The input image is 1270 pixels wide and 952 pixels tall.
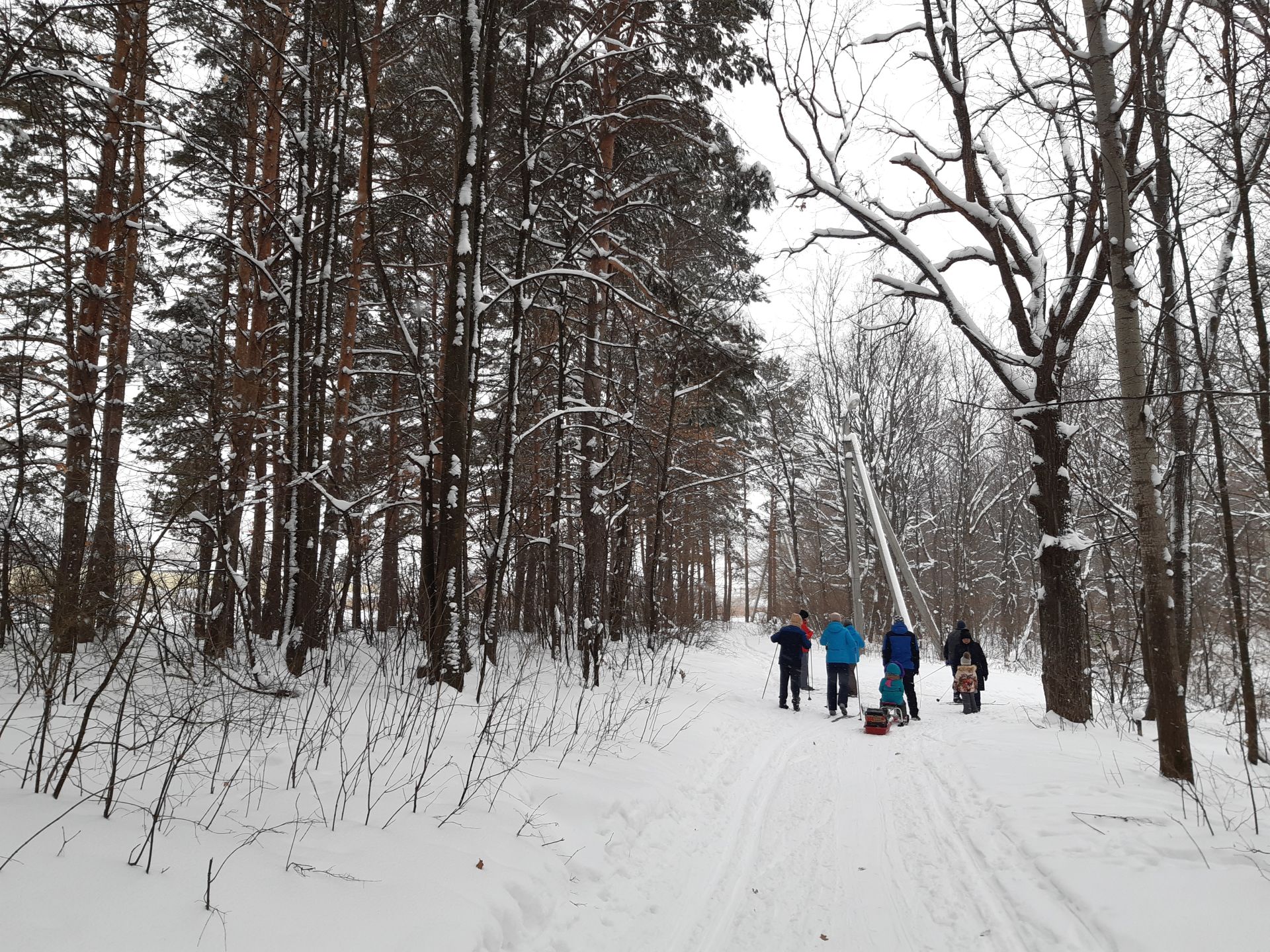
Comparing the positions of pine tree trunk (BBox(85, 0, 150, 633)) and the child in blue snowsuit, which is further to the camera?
the child in blue snowsuit

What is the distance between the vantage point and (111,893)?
2416 millimetres

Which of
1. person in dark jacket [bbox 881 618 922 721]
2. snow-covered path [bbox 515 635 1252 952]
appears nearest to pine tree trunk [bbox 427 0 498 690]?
snow-covered path [bbox 515 635 1252 952]

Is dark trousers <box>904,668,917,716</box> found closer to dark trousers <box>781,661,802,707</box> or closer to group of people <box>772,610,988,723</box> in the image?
group of people <box>772,610,988,723</box>

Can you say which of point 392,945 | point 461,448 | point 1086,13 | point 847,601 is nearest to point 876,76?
point 1086,13

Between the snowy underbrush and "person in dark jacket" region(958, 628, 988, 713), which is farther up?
the snowy underbrush

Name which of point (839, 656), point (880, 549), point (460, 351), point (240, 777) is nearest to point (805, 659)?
point (839, 656)

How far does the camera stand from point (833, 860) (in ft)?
14.3

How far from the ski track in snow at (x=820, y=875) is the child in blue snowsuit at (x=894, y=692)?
2.41 meters

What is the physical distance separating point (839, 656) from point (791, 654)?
2.43ft

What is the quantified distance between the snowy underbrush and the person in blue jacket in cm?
458

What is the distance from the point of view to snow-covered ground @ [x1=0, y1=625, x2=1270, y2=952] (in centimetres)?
256

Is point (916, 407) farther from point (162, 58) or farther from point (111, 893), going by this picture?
point (111, 893)

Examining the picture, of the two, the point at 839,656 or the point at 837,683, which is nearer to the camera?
the point at 839,656

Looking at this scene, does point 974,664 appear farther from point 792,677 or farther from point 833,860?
point 833,860
